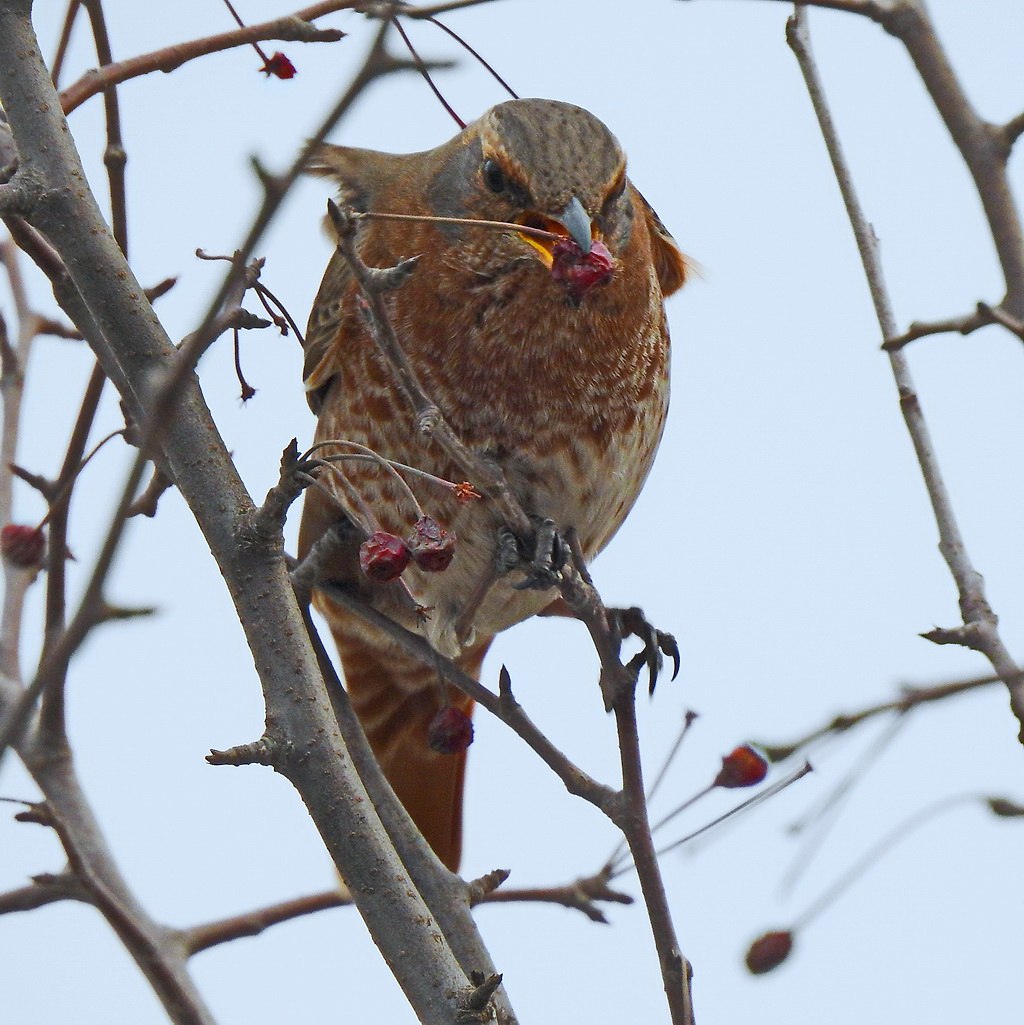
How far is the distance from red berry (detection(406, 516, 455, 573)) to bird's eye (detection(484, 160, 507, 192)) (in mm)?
1338

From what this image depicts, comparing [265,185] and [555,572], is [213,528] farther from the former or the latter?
[265,185]

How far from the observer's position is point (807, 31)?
2.47 m

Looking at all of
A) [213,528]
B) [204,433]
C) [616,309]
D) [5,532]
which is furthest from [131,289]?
[616,309]

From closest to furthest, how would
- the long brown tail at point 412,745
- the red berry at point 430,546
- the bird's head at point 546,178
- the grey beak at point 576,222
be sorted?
1. the red berry at point 430,546
2. the grey beak at point 576,222
3. the bird's head at point 546,178
4. the long brown tail at point 412,745

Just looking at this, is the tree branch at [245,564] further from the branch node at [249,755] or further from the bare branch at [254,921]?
the bare branch at [254,921]

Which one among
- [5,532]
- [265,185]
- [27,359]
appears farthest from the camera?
[27,359]

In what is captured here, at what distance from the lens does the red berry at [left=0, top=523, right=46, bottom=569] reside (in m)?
2.95

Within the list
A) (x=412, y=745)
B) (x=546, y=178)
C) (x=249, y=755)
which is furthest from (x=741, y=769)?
(x=412, y=745)

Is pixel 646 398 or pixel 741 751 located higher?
pixel 646 398

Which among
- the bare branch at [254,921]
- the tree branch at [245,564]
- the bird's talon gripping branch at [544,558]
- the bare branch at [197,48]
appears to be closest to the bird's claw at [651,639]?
the bird's talon gripping branch at [544,558]

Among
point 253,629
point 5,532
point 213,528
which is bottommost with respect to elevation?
point 253,629

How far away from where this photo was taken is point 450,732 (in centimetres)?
312

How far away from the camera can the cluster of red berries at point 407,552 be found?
2.28m

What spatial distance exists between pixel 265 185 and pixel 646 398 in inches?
100
